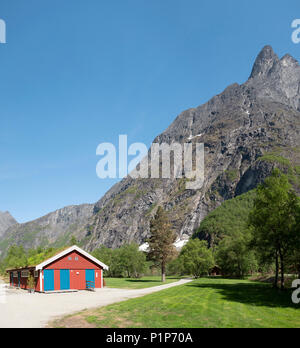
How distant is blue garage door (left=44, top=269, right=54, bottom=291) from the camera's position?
1385 inches

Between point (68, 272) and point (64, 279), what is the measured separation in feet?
2.98

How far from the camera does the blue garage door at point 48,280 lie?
3519cm

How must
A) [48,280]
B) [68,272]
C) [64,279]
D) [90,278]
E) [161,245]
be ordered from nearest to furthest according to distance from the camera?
[48,280] < [64,279] < [68,272] < [90,278] < [161,245]

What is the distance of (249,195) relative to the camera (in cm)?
19838

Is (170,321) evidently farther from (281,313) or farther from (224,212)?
(224,212)

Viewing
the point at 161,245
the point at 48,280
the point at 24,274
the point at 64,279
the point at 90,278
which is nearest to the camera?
the point at 48,280

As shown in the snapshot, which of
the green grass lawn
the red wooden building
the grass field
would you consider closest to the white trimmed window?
the red wooden building

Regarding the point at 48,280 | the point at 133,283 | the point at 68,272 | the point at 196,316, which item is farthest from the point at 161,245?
the point at 196,316

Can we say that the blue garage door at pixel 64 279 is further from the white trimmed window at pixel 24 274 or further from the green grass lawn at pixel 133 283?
the green grass lawn at pixel 133 283

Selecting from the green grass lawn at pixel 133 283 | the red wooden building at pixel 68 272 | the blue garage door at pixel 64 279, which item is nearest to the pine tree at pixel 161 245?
the green grass lawn at pixel 133 283

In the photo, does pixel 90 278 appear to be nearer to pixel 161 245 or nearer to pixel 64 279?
pixel 64 279

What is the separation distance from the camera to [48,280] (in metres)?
35.5
